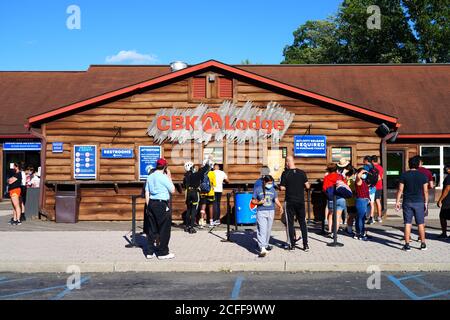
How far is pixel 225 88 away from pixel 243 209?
3741 mm

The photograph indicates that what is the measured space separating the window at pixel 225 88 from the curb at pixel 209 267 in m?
7.76

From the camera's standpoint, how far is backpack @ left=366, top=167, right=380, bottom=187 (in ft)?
48.2

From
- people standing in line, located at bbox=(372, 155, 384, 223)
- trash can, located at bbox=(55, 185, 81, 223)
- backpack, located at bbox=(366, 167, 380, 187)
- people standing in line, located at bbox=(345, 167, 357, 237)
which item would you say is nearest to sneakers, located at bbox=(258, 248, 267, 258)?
people standing in line, located at bbox=(345, 167, 357, 237)

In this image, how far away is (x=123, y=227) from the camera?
1537 centimetres

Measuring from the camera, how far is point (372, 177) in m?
14.8

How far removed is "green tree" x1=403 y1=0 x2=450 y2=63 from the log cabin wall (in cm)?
2326

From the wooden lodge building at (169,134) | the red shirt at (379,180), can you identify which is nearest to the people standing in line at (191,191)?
the wooden lodge building at (169,134)

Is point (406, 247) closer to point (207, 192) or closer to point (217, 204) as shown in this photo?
point (207, 192)

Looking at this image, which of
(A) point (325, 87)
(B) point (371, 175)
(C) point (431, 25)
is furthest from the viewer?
(C) point (431, 25)

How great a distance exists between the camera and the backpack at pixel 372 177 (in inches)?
579

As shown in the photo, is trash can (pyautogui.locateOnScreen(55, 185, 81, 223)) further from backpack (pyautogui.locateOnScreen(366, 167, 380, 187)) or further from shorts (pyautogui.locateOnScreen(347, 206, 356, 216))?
backpack (pyautogui.locateOnScreen(366, 167, 380, 187))

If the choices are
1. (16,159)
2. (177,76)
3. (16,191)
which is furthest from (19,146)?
(177,76)

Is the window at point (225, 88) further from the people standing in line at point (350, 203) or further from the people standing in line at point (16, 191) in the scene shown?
the people standing in line at point (16, 191)
